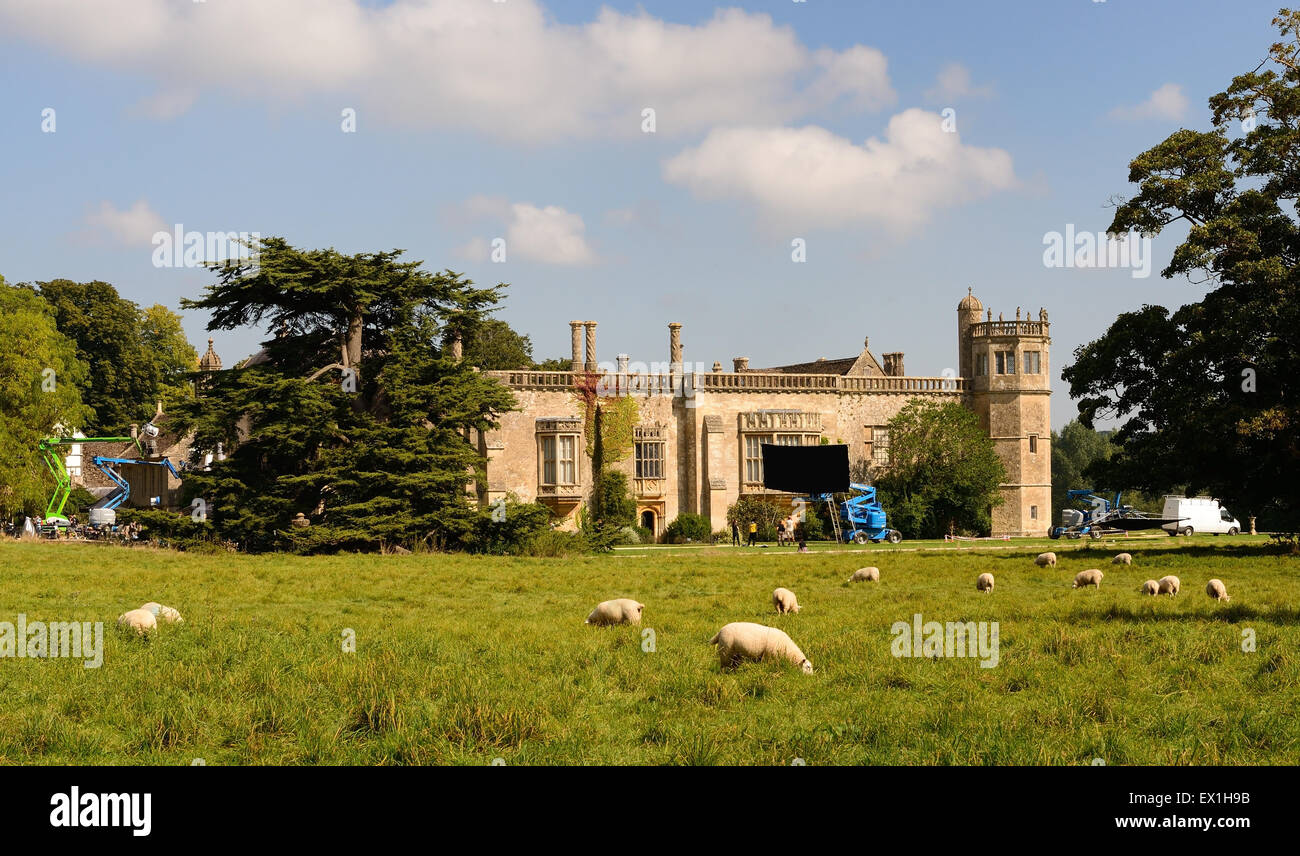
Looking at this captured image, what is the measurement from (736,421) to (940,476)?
352 inches

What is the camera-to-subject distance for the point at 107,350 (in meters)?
67.0

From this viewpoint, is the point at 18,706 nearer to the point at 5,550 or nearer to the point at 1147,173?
the point at 5,550

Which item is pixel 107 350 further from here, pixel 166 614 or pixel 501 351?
pixel 166 614

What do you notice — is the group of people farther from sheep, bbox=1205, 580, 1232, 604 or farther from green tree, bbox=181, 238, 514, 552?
sheep, bbox=1205, 580, 1232, 604

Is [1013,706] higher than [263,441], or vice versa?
[263,441]

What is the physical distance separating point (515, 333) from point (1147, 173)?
153ft

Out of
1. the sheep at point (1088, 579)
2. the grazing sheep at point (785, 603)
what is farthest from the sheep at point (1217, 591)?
the grazing sheep at point (785, 603)

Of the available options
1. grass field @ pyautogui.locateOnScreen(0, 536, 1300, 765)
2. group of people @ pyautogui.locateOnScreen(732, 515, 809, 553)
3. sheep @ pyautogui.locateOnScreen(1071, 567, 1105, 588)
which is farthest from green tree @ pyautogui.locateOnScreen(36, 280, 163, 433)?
sheep @ pyautogui.locateOnScreen(1071, 567, 1105, 588)

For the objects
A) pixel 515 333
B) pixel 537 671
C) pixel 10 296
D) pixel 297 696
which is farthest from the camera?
pixel 515 333

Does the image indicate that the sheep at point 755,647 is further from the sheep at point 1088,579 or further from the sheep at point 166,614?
the sheep at point 1088,579
